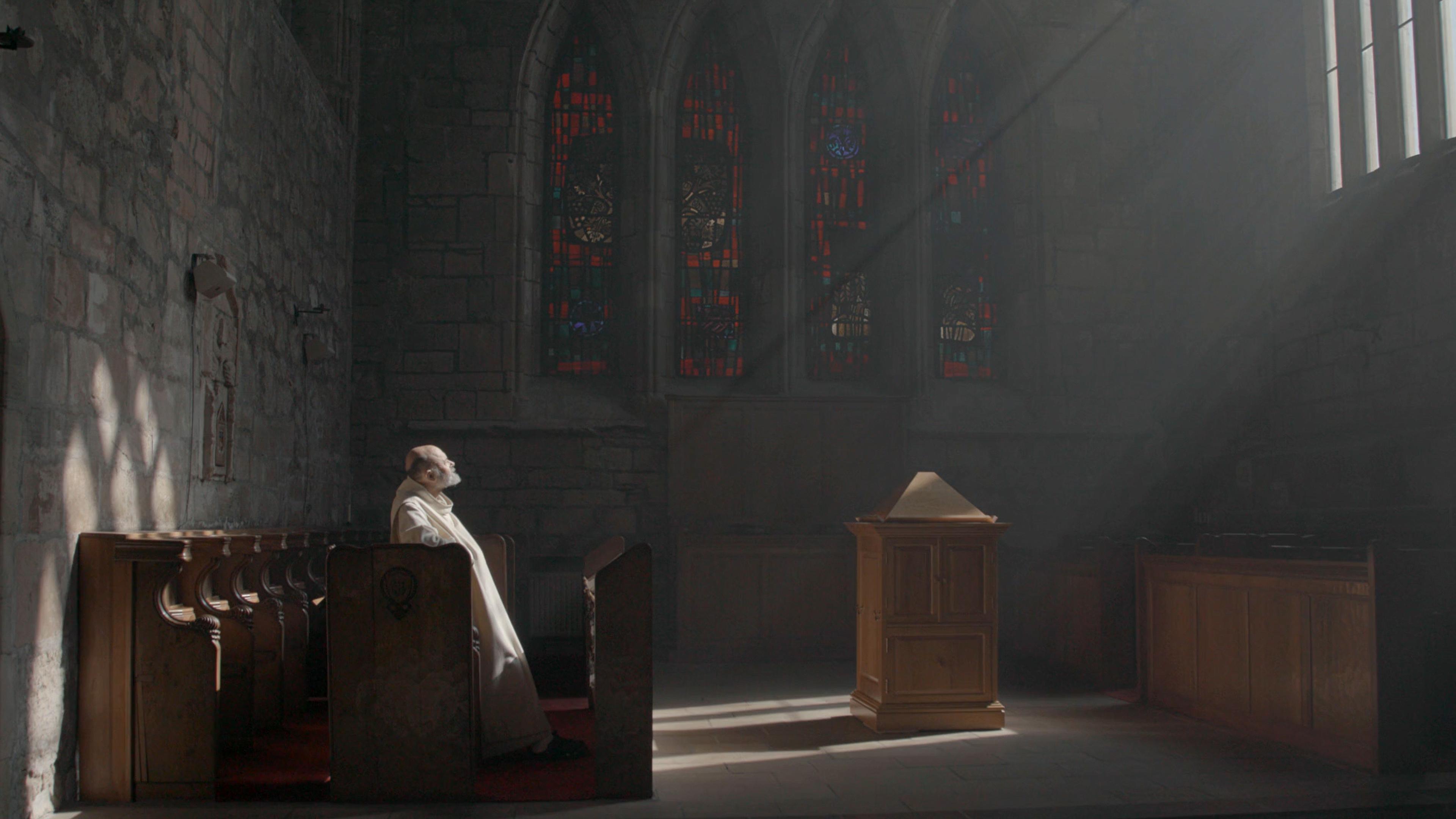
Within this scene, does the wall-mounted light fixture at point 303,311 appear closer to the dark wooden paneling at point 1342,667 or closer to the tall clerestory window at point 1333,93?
the dark wooden paneling at point 1342,667

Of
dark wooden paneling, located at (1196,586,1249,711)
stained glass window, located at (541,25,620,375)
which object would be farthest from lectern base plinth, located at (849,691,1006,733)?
stained glass window, located at (541,25,620,375)

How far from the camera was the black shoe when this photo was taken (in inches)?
172

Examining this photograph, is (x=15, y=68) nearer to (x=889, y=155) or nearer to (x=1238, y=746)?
(x=1238, y=746)

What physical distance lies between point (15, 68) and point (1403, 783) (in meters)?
5.29

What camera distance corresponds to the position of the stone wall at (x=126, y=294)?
3.46 meters

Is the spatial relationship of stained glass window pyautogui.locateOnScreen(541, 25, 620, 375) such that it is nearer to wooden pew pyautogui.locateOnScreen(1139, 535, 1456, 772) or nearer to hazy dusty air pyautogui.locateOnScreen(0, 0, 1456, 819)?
hazy dusty air pyautogui.locateOnScreen(0, 0, 1456, 819)

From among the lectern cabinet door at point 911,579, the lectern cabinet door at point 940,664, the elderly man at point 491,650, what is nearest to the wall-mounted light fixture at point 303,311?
the elderly man at point 491,650

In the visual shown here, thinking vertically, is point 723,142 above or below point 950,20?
below

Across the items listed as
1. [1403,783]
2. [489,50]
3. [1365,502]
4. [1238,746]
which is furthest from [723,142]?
[1403,783]

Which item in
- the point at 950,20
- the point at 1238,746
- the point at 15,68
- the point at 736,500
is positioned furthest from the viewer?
the point at 950,20

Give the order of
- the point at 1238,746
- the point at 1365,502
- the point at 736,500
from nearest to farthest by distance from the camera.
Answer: the point at 1238,746, the point at 1365,502, the point at 736,500

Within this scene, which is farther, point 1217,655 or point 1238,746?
point 1217,655

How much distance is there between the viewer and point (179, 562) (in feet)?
12.6

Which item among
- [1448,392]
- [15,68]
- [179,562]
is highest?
[15,68]
